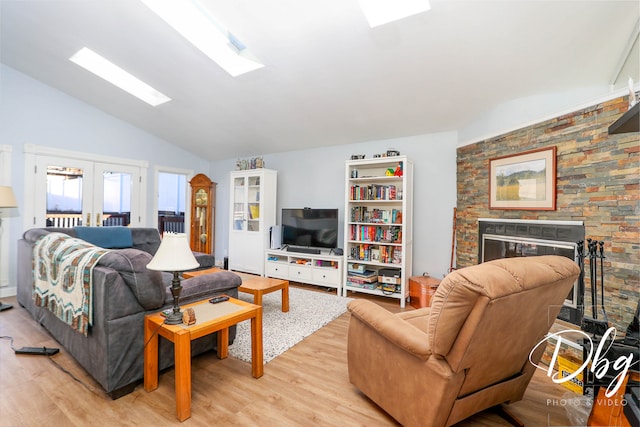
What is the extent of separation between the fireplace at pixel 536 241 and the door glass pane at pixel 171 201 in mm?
5319

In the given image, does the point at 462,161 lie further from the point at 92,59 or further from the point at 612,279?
the point at 92,59

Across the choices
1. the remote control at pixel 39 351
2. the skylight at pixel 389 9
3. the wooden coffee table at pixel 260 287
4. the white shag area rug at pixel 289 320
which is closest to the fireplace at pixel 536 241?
the white shag area rug at pixel 289 320

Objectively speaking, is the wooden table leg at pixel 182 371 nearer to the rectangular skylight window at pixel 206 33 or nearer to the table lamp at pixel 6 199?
the rectangular skylight window at pixel 206 33

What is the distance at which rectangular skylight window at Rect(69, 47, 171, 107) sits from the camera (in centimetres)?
362

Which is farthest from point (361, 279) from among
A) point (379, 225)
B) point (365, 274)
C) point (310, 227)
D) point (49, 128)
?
point (49, 128)

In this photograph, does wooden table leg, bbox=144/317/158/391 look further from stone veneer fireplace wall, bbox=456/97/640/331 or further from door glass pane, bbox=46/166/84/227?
door glass pane, bbox=46/166/84/227

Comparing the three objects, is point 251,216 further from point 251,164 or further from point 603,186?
point 603,186

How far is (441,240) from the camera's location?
392 centimetres

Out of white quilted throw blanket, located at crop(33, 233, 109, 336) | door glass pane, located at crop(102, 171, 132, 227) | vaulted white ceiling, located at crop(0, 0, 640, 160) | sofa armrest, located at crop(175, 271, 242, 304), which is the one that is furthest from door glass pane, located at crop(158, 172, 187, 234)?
sofa armrest, located at crop(175, 271, 242, 304)

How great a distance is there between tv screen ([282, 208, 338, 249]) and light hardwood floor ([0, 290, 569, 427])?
7.28 ft

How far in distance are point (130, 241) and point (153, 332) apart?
2869 millimetres

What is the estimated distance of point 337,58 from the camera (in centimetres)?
280

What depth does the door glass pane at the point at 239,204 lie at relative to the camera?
17.1 ft

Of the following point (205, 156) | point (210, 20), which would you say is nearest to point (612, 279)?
point (210, 20)
